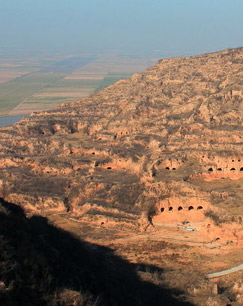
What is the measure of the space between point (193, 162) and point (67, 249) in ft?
36.9

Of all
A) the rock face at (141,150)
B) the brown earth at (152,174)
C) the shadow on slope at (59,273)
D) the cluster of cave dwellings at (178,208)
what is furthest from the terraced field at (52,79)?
the shadow on slope at (59,273)

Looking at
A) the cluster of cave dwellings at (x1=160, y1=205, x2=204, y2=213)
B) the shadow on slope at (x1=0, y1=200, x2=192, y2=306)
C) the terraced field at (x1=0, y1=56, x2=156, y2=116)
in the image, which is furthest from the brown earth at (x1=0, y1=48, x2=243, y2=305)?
the terraced field at (x1=0, y1=56, x2=156, y2=116)

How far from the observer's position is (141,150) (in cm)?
3123

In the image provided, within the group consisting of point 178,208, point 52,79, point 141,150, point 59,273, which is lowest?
point 178,208

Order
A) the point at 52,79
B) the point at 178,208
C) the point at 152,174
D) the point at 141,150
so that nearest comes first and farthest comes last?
the point at 178,208
the point at 152,174
the point at 141,150
the point at 52,79

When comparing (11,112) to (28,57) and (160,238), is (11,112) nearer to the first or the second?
(160,238)

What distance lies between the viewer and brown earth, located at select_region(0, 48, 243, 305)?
20.8 meters

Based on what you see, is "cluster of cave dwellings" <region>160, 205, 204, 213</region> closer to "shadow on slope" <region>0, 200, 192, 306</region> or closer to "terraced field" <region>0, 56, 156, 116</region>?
"shadow on slope" <region>0, 200, 192, 306</region>

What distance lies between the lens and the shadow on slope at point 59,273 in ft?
40.5

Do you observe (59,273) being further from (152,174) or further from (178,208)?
(152,174)

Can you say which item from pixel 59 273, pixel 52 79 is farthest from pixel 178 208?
pixel 52 79

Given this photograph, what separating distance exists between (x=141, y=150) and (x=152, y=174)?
552 centimetres

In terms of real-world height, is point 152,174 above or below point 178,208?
above

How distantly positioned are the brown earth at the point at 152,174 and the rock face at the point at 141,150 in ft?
0.22
